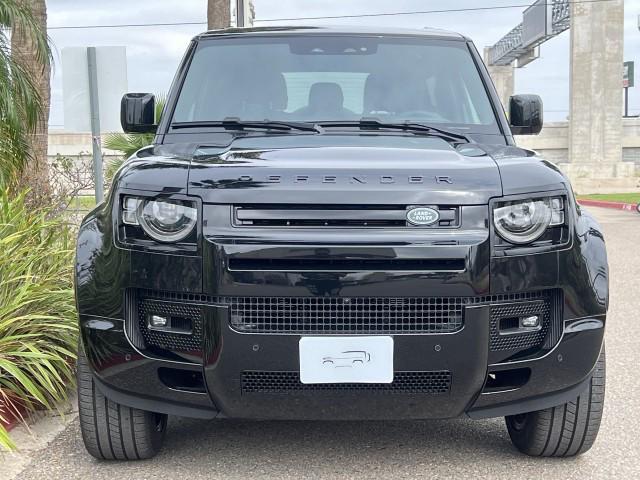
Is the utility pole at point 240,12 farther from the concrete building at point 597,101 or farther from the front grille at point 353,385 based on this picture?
the concrete building at point 597,101

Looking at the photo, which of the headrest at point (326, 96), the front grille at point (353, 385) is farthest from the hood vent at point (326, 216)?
the headrest at point (326, 96)

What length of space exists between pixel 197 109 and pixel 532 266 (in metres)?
1.99

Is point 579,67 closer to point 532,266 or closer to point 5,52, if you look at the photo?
point 5,52

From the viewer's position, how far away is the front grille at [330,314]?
285 cm

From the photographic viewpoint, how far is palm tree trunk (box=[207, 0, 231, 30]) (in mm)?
15109

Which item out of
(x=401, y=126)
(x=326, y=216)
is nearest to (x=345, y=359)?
(x=326, y=216)

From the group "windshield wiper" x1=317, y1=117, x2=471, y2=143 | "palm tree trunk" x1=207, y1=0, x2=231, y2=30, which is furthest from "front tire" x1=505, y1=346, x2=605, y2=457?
"palm tree trunk" x1=207, y1=0, x2=231, y2=30

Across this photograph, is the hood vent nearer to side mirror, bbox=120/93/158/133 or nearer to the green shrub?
the green shrub

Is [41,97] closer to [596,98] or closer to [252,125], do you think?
[252,125]

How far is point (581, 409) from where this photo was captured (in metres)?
3.31

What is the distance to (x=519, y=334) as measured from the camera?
295 centimetres

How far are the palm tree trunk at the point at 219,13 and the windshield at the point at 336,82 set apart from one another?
438 inches

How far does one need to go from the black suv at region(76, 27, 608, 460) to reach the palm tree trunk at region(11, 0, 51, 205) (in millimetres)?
5566

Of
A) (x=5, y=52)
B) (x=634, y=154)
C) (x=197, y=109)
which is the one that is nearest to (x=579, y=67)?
(x=634, y=154)
